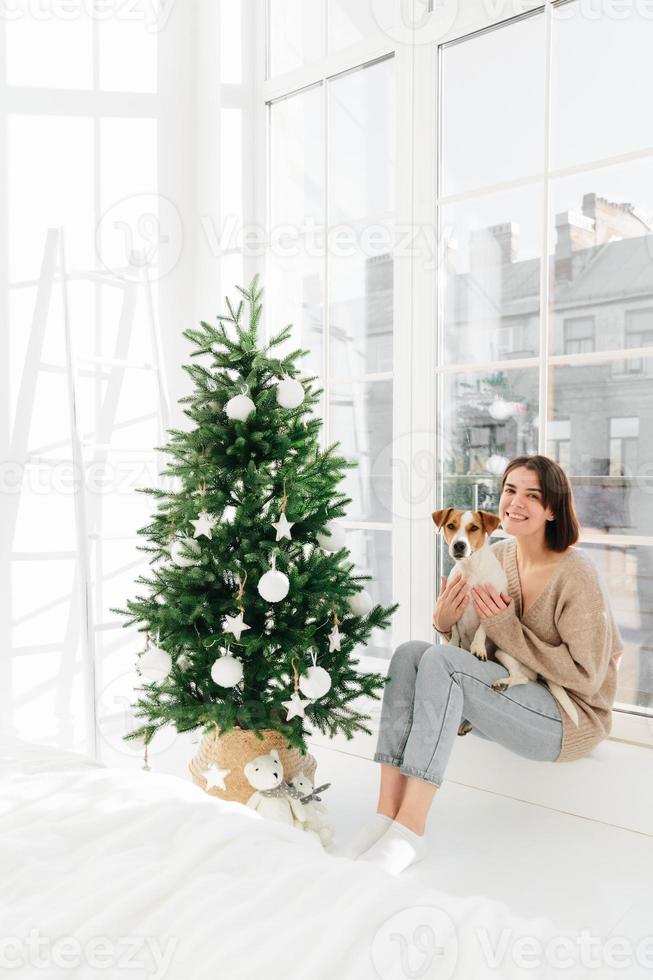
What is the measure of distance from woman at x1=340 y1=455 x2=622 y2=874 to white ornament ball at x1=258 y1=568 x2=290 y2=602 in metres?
0.44

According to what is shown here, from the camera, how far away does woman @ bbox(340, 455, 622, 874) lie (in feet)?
6.27

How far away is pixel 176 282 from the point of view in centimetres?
301

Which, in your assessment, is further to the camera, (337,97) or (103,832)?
(337,97)

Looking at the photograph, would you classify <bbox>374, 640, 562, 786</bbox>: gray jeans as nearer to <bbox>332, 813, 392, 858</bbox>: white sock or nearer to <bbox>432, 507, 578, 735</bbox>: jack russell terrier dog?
<bbox>432, 507, 578, 735</bbox>: jack russell terrier dog

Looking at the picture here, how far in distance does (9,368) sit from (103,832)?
191 centimetres

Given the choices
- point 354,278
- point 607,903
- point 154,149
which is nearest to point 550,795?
point 607,903

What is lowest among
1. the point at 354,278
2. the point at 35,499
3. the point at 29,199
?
the point at 35,499

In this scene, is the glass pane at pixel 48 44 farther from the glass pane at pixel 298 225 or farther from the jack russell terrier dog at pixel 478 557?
the jack russell terrier dog at pixel 478 557

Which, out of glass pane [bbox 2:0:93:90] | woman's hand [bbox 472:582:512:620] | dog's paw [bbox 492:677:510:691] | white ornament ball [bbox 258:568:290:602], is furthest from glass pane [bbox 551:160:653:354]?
glass pane [bbox 2:0:93:90]

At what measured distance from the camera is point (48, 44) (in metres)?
2.61

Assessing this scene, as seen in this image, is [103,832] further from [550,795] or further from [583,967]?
[550,795]

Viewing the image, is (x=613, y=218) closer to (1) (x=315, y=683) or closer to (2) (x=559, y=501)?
(2) (x=559, y=501)

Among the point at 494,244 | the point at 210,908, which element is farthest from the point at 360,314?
the point at 210,908

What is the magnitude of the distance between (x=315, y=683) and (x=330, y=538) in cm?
38
